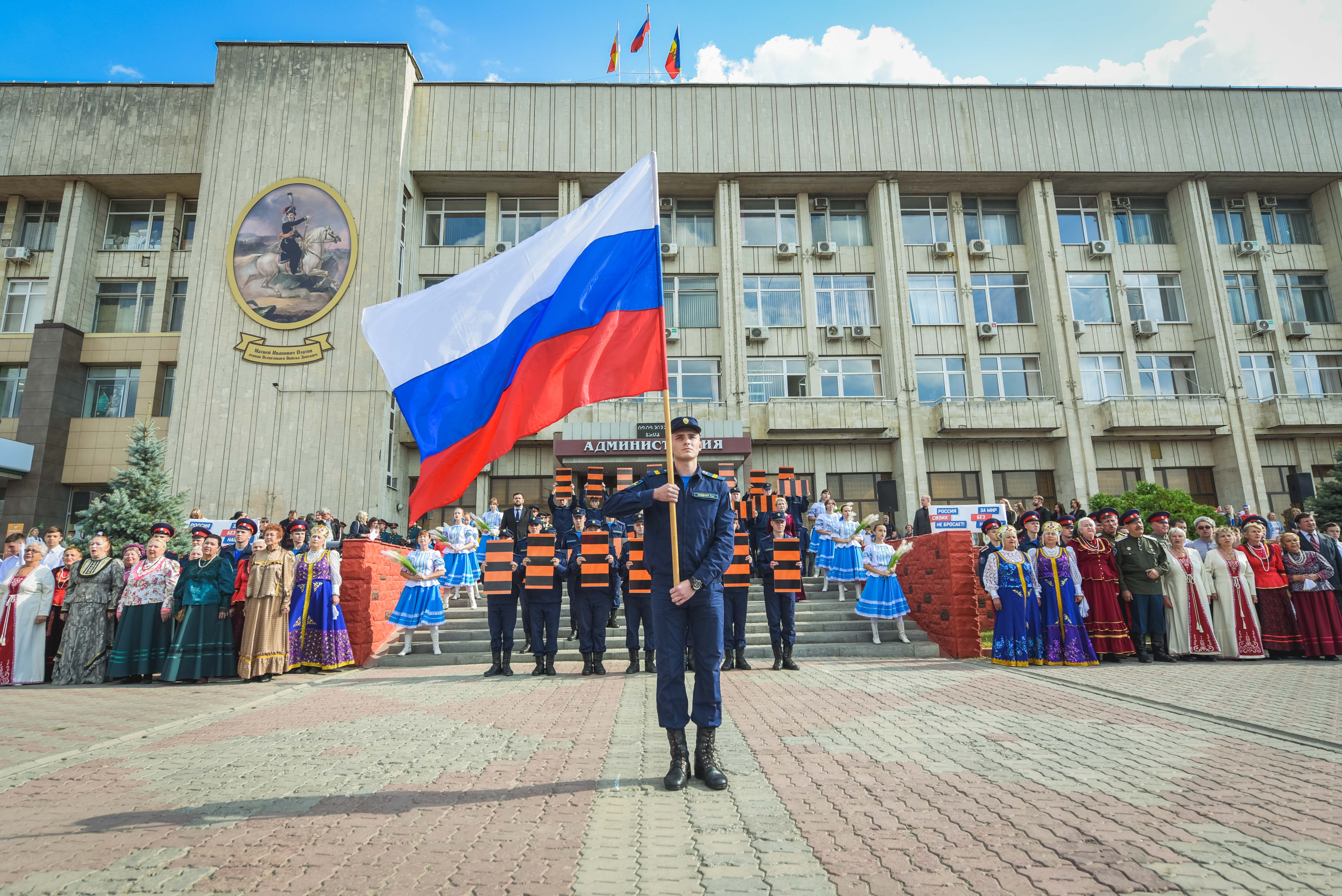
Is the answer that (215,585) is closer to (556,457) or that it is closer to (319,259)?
(556,457)

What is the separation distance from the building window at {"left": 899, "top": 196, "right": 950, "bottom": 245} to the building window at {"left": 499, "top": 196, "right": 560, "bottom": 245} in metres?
14.7

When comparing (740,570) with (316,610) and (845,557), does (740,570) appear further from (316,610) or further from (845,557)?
(316,610)

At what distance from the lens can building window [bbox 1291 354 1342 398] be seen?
1169 inches

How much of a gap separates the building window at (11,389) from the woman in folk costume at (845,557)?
31495 mm

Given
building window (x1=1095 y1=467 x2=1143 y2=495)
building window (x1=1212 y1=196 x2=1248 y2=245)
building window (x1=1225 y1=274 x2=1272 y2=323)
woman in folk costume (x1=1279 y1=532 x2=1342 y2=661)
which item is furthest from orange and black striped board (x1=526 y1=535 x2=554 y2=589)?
building window (x1=1212 y1=196 x2=1248 y2=245)

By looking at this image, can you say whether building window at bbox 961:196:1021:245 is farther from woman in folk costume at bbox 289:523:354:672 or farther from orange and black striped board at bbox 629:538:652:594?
woman in folk costume at bbox 289:523:354:672

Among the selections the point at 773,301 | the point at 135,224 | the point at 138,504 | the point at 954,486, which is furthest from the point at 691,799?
the point at 135,224

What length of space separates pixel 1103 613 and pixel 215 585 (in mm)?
12689

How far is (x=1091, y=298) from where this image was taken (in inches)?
1192

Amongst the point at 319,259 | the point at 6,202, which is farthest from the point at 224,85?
the point at 6,202

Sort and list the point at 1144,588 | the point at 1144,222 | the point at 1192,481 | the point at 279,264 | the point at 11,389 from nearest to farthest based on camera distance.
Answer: the point at 1144,588, the point at 279,264, the point at 11,389, the point at 1192,481, the point at 1144,222

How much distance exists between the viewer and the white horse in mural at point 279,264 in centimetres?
2712

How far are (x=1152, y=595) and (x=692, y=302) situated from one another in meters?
22.1

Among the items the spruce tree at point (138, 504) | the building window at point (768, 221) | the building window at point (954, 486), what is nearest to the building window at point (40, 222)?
the spruce tree at point (138, 504)
